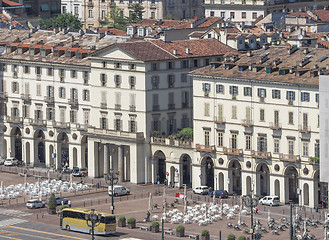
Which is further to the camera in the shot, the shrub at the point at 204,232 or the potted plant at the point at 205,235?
the shrub at the point at 204,232

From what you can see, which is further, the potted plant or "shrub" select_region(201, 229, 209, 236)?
"shrub" select_region(201, 229, 209, 236)

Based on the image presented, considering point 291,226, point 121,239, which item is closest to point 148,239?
point 121,239

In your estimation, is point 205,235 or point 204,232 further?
point 204,232

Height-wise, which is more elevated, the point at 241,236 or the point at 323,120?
the point at 323,120

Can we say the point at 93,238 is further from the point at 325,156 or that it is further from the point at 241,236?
the point at 325,156

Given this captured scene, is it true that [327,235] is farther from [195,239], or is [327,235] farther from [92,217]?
[92,217]

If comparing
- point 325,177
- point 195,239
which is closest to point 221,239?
point 195,239

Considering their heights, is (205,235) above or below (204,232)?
below

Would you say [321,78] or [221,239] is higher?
[321,78]
